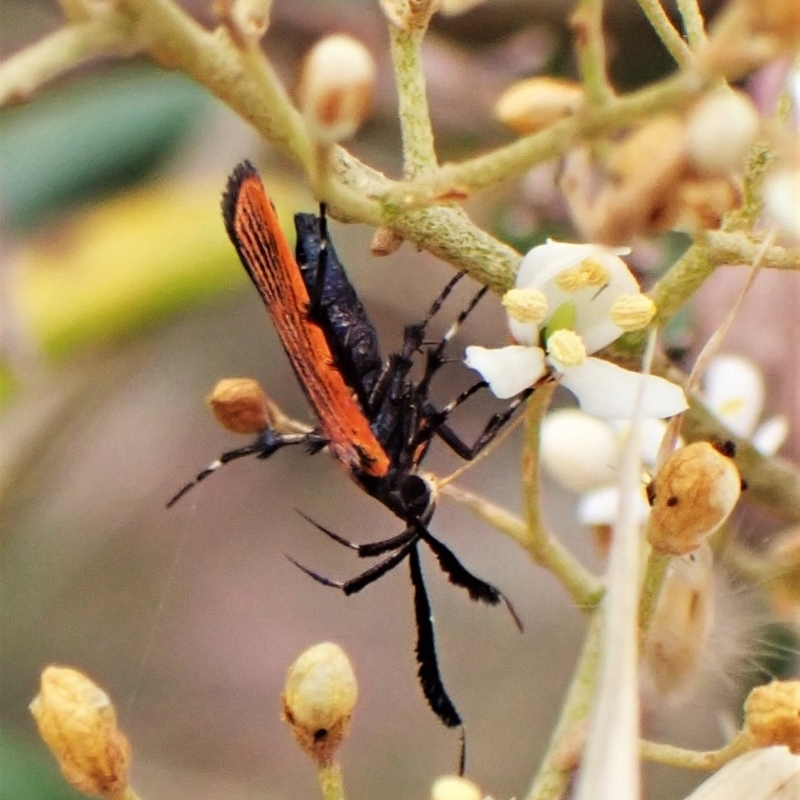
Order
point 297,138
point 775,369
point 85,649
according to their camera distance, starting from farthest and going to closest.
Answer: point 85,649 < point 775,369 < point 297,138

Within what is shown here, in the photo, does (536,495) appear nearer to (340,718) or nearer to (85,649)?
(340,718)

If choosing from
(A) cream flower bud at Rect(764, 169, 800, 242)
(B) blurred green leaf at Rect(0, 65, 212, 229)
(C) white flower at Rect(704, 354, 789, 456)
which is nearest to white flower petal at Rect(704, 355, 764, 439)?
(C) white flower at Rect(704, 354, 789, 456)

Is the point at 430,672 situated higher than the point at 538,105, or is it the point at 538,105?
the point at 538,105

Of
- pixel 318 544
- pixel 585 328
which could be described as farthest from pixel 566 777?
pixel 318 544

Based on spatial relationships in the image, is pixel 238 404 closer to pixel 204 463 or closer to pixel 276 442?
pixel 276 442

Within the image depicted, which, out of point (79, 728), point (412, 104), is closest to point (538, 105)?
point (412, 104)

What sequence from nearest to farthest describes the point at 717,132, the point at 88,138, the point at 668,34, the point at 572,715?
1. the point at 717,132
2. the point at 668,34
3. the point at 572,715
4. the point at 88,138
